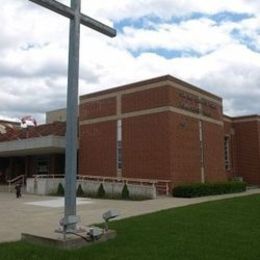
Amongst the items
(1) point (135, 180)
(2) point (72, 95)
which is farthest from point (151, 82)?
(2) point (72, 95)

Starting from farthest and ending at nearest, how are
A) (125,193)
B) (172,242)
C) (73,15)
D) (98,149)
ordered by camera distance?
(98,149), (125,193), (73,15), (172,242)

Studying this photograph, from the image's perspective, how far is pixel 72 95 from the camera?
10.9 meters

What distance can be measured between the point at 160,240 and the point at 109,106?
87.5 ft

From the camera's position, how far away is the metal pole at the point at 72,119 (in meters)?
10.5

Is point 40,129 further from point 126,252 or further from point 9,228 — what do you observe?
point 126,252

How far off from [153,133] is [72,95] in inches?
890

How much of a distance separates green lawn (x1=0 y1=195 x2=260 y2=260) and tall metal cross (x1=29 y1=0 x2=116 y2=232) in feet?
3.78

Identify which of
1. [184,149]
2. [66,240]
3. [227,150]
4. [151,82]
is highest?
[151,82]

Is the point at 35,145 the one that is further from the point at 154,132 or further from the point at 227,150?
the point at 227,150

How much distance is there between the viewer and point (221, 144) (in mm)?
40281

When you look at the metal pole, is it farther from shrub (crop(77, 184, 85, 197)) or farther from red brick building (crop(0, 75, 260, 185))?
red brick building (crop(0, 75, 260, 185))

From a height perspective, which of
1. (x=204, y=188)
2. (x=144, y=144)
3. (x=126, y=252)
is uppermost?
(x=144, y=144)

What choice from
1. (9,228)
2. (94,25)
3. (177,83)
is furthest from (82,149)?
(94,25)

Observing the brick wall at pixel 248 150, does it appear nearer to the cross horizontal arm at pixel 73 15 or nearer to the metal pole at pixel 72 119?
the cross horizontal arm at pixel 73 15
